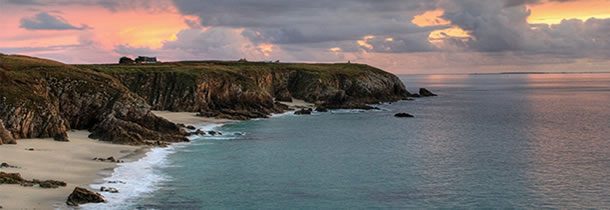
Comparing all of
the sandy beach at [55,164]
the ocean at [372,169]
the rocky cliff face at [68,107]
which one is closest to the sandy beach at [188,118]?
the ocean at [372,169]

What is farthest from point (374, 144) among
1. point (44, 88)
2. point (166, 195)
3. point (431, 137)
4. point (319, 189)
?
point (44, 88)

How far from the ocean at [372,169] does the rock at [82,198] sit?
2.73 feet

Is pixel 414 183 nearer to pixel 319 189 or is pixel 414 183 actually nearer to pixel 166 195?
pixel 319 189

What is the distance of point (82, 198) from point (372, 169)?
27.1m

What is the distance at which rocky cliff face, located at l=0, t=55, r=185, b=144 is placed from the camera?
64875 mm

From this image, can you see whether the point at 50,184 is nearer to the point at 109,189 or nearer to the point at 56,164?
the point at 109,189

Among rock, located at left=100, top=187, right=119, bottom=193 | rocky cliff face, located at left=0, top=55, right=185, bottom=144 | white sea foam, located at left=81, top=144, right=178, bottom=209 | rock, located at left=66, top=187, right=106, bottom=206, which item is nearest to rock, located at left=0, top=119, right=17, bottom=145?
rocky cliff face, located at left=0, top=55, right=185, bottom=144

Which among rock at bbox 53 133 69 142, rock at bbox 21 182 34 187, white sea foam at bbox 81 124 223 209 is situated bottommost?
white sea foam at bbox 81 124 223 209

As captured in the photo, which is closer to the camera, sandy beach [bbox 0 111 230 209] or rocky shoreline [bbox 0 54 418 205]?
sandy beach [bbox 0 111 230 209]

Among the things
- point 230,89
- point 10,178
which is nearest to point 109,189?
point 10,178

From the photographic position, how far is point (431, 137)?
3268 inches

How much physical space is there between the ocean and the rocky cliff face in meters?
7.03

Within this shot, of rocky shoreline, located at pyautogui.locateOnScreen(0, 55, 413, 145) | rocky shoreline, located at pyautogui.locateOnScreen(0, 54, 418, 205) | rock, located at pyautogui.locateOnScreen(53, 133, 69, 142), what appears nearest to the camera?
rock, located at pyautogui.locateOnScreen(53, 133, 69, 142)

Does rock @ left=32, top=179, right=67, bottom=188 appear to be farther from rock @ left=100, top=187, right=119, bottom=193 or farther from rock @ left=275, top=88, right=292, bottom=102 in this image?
rock @ left=275, top=88, right=292, bottom=102
